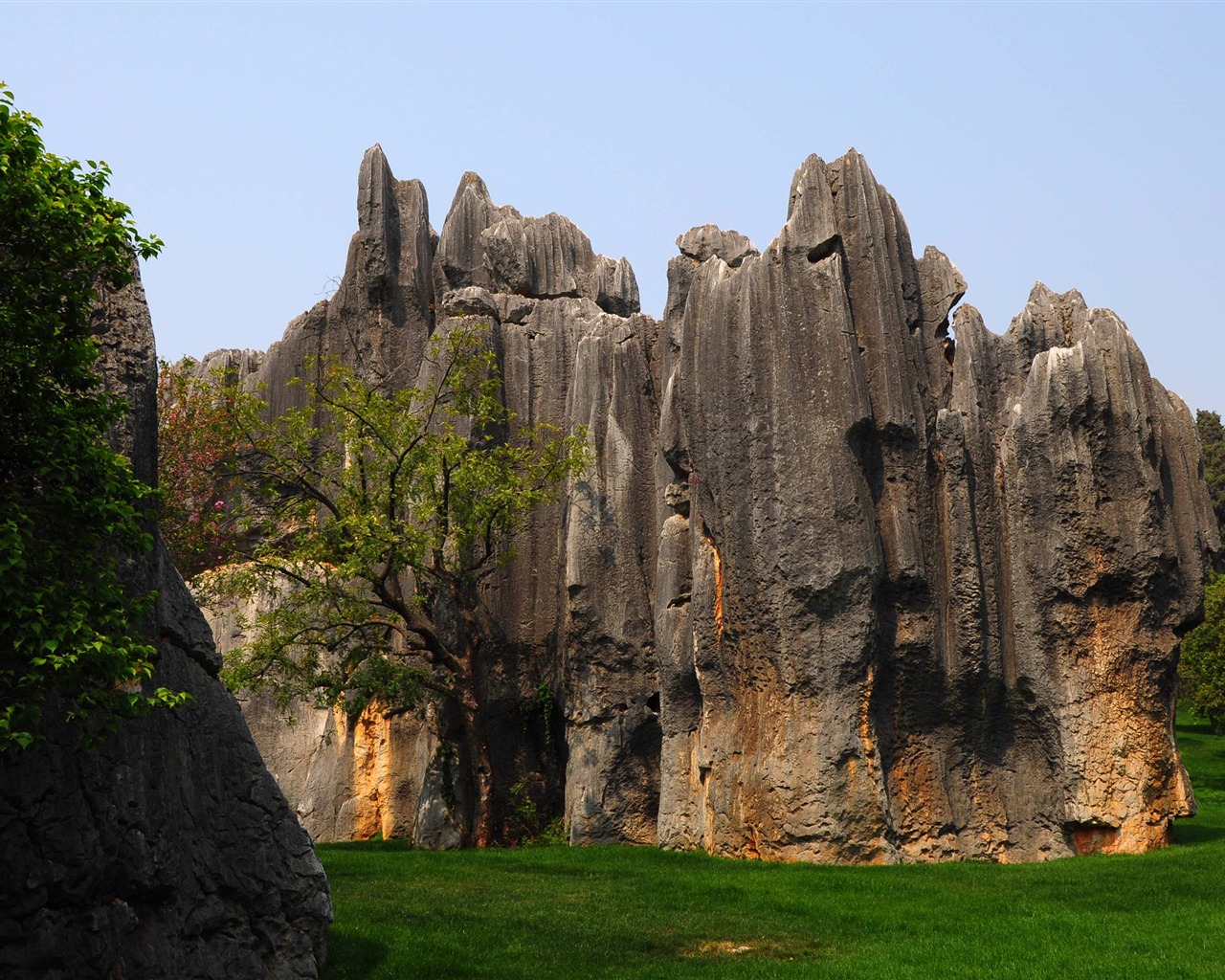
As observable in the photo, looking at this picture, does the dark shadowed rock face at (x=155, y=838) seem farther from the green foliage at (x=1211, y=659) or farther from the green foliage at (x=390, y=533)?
the green foliage at (x=1211, y=659)

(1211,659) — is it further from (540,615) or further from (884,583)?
(540,615)

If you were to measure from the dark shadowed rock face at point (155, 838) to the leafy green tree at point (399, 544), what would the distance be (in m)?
11.2

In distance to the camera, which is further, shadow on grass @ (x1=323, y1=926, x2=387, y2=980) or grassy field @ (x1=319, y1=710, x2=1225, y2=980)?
grassy field @ (x1=319, y1=710, x2=1225, y2=980)

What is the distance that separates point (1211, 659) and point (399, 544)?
26393mm

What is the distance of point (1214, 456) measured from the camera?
7056 centimetres

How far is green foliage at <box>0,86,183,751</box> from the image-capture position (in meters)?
10.8

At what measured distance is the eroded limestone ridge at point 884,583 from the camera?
23.6m

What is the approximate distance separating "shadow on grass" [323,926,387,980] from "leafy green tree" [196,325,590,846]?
992 centimetres

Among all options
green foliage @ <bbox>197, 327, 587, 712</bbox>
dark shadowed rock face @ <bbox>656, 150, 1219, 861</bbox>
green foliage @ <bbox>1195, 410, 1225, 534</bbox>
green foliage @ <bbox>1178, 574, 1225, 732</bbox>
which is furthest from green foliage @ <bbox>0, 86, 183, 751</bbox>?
green foliage @ <bbox>1195, 410, 1225, 534</bbox>

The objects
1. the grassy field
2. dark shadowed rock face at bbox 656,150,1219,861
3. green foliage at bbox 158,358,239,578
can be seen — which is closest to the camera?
the grassy field

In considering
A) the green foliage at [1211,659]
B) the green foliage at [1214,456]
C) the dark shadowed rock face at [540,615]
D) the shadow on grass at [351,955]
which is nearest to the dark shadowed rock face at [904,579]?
the dark shadowed rock face at [540,615]

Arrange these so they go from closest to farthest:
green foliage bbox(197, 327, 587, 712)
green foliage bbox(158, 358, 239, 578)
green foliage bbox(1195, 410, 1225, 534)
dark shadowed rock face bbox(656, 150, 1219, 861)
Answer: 1. dark shadowed rock face bbox(656, 150, 1219, 861)
2. green foliage bbox(197, 327, 587, 712)
3. green foliage bbox(158, 358, 239, 578)
4. green foliage bbox(1195, 410, 1225, 534)

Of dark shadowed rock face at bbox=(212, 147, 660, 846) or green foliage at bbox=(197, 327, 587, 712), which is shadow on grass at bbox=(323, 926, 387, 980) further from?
dark shadowed rock face at bbox=(212, 147, 660, 846)

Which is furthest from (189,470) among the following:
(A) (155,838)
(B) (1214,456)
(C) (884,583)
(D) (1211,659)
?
(B) (1214,456)
